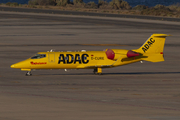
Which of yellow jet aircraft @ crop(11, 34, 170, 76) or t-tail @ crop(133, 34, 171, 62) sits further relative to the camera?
t-tail @ crop(133, 34, 171, 62)

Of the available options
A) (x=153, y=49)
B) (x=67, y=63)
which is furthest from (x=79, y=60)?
(x=153, y=49)

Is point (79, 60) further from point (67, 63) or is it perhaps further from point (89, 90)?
point (89, 90)

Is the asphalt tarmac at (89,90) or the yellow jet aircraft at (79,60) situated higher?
the yellow jet aircraft at (79,60)

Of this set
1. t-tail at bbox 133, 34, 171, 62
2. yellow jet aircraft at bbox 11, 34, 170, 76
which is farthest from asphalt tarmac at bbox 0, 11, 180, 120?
t-tail at bbox 133, 34, 171, 62

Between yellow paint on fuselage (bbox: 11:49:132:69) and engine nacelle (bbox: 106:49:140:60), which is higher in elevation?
engine nacelle (bbox: 106:49:140:60)

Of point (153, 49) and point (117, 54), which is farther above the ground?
point (153, 49)

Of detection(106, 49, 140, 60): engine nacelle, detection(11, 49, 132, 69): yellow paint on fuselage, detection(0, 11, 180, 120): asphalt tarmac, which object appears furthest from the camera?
→ detection(106, 49, 140, 60): engine nacelle

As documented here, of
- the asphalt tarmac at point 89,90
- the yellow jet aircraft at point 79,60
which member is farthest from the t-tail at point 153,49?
the asphalt tarmac at point 89,90

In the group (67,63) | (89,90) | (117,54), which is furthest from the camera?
(117,54)

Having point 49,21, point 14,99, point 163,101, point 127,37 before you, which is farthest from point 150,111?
point 49,21

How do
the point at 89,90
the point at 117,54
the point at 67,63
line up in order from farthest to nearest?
the point at 117,54
the point at 67,63
the point at 89,90

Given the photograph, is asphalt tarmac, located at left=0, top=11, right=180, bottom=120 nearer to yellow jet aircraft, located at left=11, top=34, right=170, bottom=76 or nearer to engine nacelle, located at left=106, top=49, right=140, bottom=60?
yellow jet aircraft, located at left=11, top=34, right=170, bottom=76

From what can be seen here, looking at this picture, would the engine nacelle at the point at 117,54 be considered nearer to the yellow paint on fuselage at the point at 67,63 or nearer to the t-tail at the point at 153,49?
the yellow paint on fuselage at the point at 67,63

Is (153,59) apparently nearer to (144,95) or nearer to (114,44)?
(144,95)
